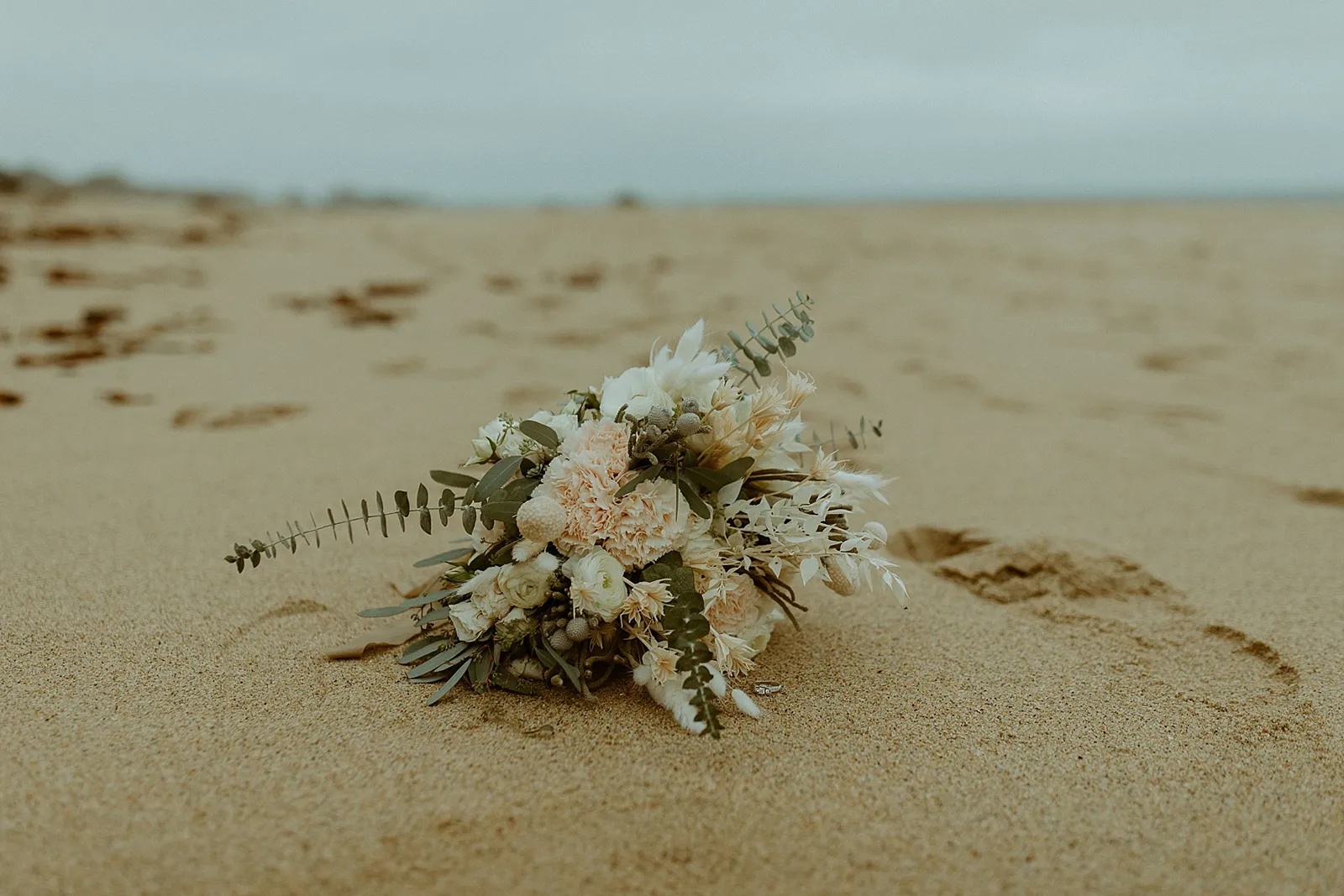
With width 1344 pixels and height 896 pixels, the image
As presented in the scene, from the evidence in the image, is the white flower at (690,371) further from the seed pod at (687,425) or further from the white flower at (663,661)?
the white flower at (663,661)

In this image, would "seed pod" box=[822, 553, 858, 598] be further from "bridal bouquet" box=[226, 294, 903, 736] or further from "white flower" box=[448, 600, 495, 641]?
"white flower" box=[448, 600, 495, 641]

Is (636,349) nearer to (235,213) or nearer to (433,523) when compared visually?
(433,523)

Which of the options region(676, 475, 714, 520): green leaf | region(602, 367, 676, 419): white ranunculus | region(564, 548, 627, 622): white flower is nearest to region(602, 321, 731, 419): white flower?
region(602, 367, 676, 419): white ranunculus

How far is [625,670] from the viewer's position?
5.21ft

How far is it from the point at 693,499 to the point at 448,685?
0.50 metres

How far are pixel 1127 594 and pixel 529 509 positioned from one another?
1.40 meters

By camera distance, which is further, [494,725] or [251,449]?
[251,449]

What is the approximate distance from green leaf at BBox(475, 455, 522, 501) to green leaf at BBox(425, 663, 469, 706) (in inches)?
11.2

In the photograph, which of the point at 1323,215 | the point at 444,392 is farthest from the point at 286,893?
the point at 1323,215

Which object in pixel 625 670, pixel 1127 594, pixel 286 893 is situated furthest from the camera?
pixel 1127 594

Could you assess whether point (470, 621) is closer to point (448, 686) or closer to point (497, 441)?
point (448, 686)

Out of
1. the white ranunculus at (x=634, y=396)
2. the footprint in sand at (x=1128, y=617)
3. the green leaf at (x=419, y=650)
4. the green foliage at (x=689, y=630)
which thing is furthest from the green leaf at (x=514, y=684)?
the footprint in sand at (x=1128, y=617)

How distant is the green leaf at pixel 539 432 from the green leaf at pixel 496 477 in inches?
1.9

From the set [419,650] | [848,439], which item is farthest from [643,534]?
[848,439]
